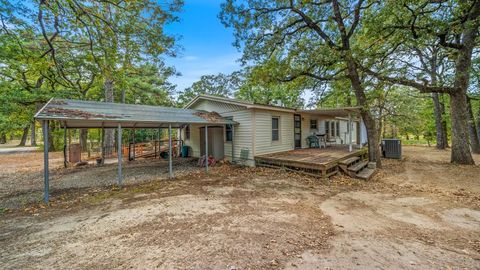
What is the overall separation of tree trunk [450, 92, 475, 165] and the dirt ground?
3.91 metres

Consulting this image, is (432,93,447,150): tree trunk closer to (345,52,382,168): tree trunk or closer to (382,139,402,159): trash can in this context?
(382,139,402,159): trash can

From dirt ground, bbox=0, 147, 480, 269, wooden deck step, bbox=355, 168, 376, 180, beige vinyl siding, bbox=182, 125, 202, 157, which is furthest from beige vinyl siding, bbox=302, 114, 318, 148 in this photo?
beige vinyl siding, bbox=182, 125, 202, 157

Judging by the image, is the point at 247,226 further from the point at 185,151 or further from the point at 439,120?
the point at 439,120

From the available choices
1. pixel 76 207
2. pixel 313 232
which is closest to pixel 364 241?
pixel 313 232

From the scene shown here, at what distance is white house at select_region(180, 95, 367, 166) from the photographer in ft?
29.2

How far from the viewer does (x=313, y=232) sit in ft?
10.1

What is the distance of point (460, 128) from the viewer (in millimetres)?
8430

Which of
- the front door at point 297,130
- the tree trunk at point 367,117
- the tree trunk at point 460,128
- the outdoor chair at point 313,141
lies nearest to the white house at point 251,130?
the front door at point 297,130

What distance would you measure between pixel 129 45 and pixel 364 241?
333 inches

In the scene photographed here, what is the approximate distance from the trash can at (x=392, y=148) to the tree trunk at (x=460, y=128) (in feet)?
8.17

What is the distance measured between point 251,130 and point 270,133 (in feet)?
4.57

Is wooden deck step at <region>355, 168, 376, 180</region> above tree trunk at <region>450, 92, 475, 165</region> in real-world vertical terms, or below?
below

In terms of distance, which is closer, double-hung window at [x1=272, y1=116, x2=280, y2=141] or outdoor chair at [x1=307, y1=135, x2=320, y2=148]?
double-hung window at [x1=272, y1=116, x2=280, y2=141]

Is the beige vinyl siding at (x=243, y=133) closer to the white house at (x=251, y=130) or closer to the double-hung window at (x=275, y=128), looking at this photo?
the white house at (x=251, y=130)
